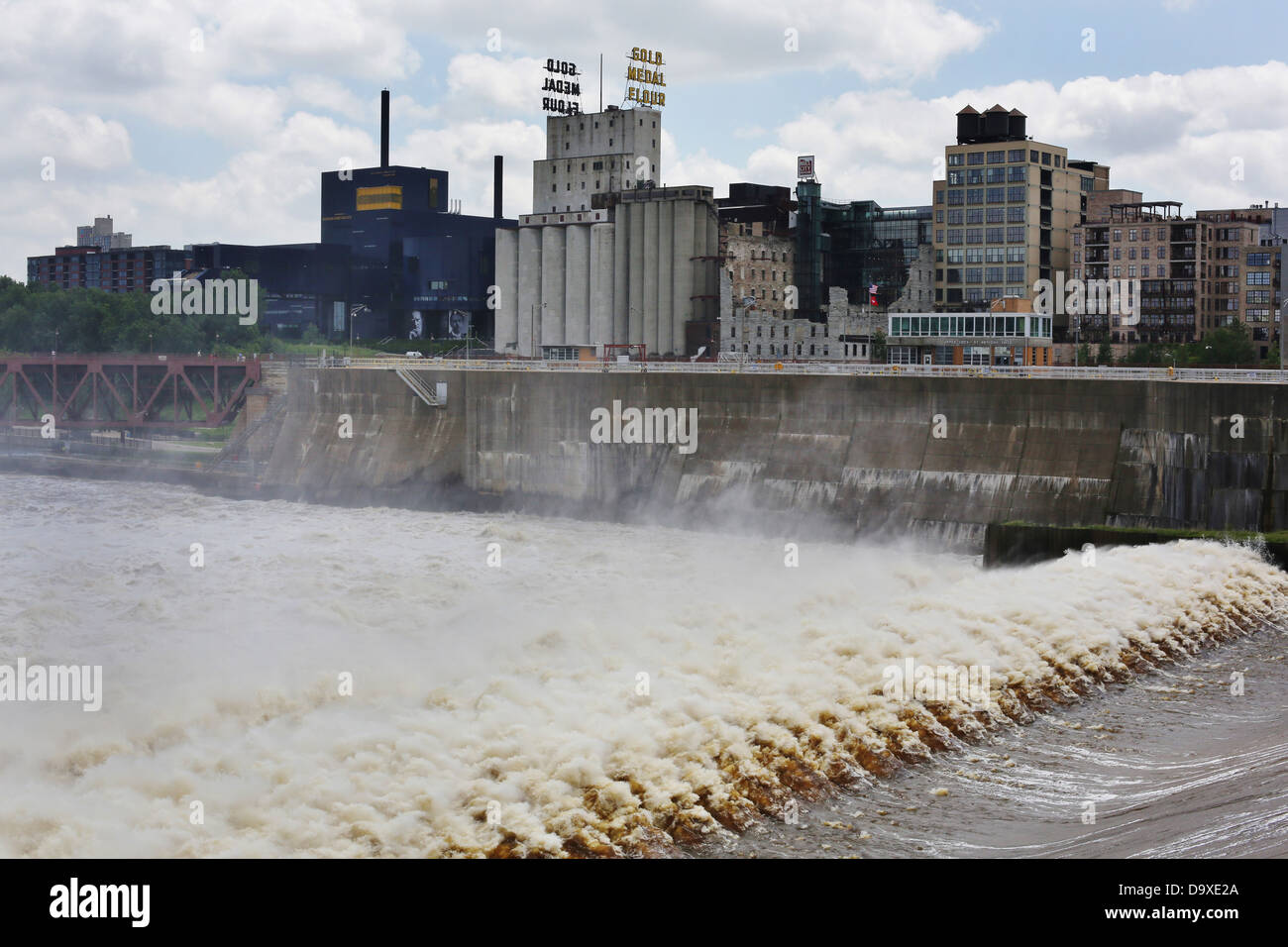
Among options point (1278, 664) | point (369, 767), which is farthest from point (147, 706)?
point (1278, 664)

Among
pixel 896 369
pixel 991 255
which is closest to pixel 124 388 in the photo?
pixel 991 255

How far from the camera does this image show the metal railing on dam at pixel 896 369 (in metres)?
54.7

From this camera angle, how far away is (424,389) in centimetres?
7850

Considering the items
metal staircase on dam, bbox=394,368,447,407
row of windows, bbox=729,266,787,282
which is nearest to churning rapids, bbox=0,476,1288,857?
metal staircase on dam, bbox=394,368,447,407

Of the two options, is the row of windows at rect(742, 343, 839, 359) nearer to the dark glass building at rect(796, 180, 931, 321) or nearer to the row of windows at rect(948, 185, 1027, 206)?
the dark glass building at rect(796, 180, 931, 321)

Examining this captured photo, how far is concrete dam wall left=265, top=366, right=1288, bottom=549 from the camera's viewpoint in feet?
168

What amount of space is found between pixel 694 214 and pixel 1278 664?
109 metres

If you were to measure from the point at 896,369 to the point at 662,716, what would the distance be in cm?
4135

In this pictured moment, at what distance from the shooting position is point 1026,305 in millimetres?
89438

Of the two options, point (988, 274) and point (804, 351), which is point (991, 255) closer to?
point (988, 274)

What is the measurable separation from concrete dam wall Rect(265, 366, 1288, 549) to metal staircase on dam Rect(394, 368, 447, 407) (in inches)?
13.6

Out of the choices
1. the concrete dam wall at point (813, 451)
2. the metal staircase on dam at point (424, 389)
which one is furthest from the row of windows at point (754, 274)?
the metal staircase on dam at point (424, 389)

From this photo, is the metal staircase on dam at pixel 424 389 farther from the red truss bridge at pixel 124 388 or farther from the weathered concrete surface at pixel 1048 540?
the weathered concrete surface at pixel 1048 540
